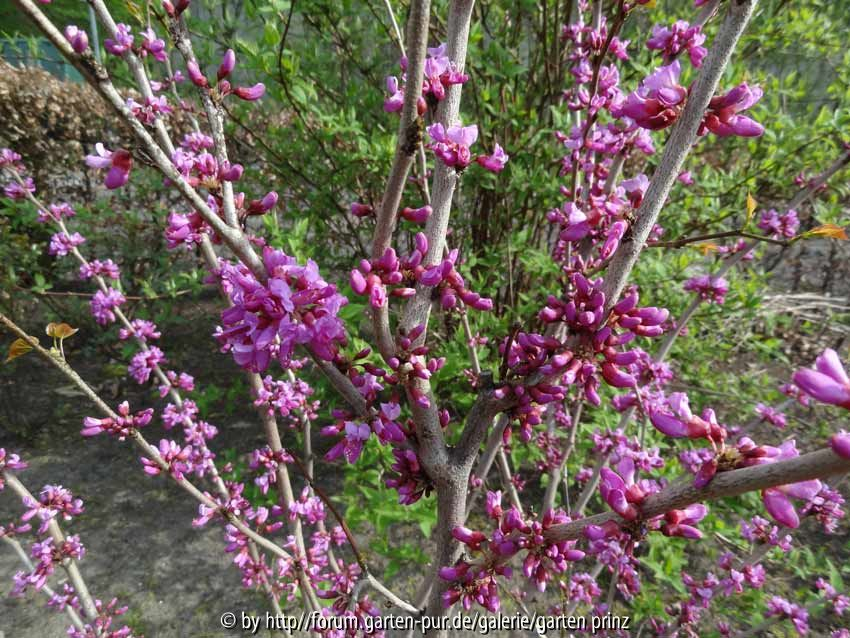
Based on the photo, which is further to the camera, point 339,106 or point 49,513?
point 339,106

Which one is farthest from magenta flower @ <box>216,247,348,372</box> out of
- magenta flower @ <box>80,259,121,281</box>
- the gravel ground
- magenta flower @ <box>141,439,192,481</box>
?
the gravel ground

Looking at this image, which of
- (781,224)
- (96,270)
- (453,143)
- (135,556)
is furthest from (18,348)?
(135,556)

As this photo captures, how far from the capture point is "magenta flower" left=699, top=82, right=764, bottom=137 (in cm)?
87

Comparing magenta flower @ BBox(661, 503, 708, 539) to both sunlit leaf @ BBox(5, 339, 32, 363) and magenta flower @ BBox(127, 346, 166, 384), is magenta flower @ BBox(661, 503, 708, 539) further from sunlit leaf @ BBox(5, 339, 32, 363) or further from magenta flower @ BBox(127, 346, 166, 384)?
magenta flower @ BBox(127, 346, 166, 384)

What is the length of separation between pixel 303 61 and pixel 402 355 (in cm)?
291

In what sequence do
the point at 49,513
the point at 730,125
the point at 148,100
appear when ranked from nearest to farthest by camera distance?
the point at 730,125 < the point at 148,100 < the point at 49,513

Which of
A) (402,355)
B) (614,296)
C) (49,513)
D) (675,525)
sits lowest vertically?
(49,513)

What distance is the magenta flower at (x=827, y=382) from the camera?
62cm

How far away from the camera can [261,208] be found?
103 centimetres

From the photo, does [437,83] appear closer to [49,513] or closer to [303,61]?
[49,513]

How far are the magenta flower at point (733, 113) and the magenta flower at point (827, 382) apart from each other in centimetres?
46

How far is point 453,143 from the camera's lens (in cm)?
95

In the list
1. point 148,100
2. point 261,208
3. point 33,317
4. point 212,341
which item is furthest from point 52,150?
point 261,208

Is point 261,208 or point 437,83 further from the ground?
point 437,83
